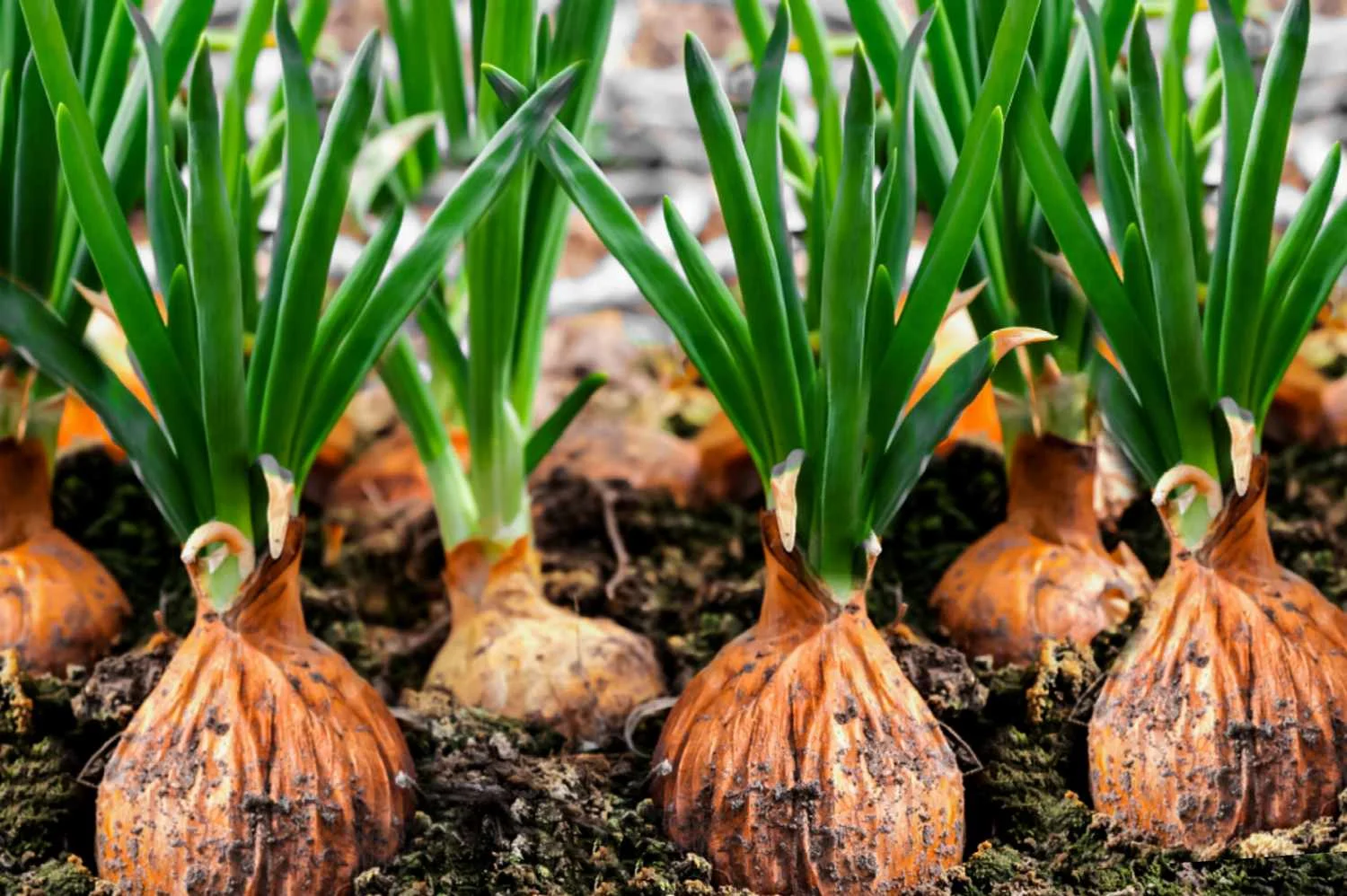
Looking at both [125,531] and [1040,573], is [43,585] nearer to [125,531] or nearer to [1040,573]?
[125,531]

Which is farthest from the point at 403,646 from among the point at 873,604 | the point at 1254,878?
the point at 1254,878

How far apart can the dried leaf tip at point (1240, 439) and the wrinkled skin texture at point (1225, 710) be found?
0.12 feet

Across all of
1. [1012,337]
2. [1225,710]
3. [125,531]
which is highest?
[1012,337]

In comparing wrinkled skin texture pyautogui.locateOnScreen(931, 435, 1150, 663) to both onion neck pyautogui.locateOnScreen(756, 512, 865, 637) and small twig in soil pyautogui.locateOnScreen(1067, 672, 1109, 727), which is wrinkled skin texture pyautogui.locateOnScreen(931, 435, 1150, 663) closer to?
small twig in soil pyautogui.locateOnScreen(1067, 672, 1109, 727)

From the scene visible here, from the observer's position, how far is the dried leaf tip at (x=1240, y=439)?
101 centimetres

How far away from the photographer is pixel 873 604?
4.35 feet

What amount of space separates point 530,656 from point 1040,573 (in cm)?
45

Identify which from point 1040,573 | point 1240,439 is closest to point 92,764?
point 1040,573

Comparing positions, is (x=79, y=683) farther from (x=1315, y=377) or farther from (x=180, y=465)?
(x=1315, y=377)

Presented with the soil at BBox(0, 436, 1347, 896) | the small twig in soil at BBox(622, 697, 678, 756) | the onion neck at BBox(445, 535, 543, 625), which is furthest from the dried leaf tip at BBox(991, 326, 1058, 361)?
the onion neck at BBox(445, 535, 543, 625)

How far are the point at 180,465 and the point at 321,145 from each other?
0.26 metres

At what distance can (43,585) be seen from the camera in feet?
3.95

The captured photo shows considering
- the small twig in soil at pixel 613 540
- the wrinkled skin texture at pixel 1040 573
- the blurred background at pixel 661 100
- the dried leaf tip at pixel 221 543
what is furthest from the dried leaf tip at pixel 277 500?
the blurred background at pixel 661 100

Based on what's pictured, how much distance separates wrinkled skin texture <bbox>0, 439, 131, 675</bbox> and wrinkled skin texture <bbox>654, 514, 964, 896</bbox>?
1.74 ft
